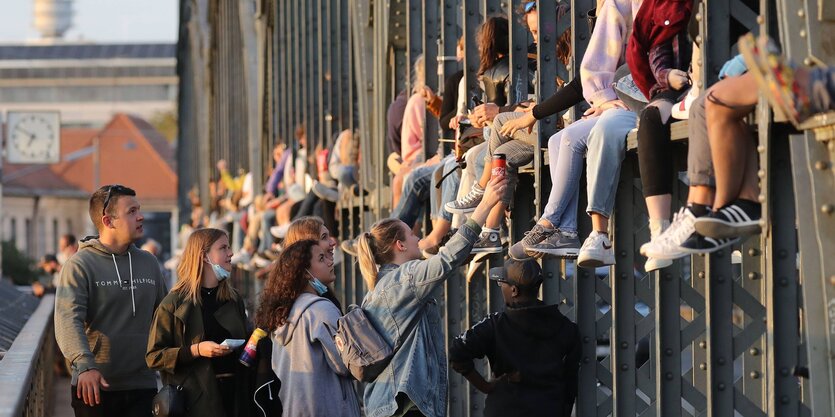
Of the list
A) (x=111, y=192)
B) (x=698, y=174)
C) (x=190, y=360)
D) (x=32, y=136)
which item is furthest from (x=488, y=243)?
(x=32, y=136)

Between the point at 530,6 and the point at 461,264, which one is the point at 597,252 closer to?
the point at 461,264

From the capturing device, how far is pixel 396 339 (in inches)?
290

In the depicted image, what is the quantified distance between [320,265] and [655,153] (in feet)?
6.68

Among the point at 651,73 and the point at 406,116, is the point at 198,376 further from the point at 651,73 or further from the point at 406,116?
the point at 406,116

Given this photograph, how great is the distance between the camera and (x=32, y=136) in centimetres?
4391

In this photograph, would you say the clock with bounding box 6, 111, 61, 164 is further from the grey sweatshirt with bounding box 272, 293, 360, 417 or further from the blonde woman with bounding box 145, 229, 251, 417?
the grey sweatshirt with bounding box 272, 293, 360, 417

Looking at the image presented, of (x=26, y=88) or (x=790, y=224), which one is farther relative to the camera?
(x=26, y=88)

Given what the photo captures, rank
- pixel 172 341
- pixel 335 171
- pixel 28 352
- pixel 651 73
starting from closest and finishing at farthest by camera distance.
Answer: pixel 651 73, pixel 172 341, pixel 28 352, pixel 335 171

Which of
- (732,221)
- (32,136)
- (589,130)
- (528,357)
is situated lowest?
(528,357)

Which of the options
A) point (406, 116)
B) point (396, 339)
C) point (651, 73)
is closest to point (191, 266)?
point (396, 339)

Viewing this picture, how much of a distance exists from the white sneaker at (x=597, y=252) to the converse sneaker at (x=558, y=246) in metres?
0.44

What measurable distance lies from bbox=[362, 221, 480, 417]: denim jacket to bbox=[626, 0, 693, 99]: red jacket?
117 cm

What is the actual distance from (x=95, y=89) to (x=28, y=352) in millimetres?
102634

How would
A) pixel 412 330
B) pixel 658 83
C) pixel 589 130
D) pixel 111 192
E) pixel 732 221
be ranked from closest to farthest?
1. pixel 732 221
2. pixel 658 83
3. pixel 589 130
4. pixel 412 330
5. pixel 111 192
